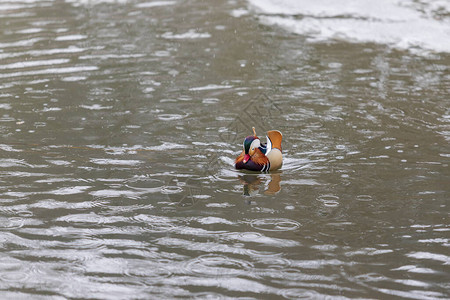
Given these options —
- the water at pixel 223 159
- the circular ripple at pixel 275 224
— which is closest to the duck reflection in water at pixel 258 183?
the water at pixel 223 159

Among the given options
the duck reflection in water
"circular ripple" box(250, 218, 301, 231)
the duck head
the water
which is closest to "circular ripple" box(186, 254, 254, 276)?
the water

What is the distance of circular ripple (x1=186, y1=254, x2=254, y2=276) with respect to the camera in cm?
587

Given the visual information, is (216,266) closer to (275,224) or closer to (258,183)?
(275,224)

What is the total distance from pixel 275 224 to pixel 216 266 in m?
1.07

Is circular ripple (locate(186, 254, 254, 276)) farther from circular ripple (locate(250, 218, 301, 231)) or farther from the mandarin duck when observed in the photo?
the mandarin duck

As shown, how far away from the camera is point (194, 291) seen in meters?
5.57

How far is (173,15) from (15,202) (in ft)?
34.8

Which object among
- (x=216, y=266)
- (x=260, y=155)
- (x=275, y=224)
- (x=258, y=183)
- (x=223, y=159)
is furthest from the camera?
(x=223, y=159)

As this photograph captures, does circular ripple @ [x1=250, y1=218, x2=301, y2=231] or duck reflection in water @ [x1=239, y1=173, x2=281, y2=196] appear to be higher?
circular ripple @ [x1=250, y1=218, x2=301, y2=231]

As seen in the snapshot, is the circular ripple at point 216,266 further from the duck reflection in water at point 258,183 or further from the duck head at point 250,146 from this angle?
the duck head at point 250,146

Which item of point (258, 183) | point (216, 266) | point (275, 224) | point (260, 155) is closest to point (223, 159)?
point (260, 155)

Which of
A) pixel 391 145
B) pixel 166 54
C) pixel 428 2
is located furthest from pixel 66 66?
pixel 428 2

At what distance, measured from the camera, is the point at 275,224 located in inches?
268

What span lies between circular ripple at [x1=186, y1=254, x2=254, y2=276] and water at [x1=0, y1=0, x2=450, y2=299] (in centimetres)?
2
